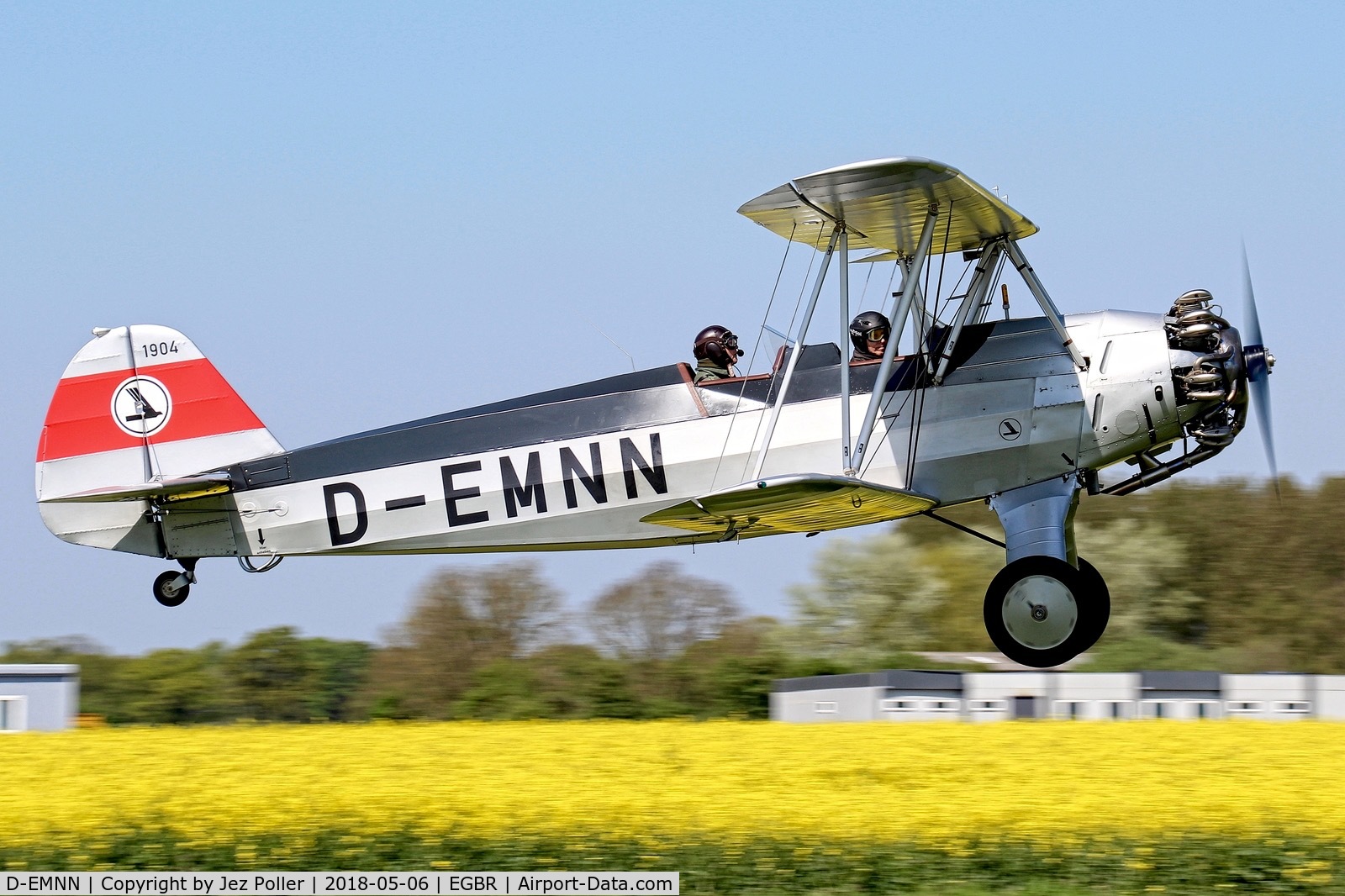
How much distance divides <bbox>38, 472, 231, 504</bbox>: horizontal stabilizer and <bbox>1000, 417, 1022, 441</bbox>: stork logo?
19.5 ft

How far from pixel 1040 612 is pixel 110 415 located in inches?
296

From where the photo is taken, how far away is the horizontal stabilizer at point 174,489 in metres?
11.7

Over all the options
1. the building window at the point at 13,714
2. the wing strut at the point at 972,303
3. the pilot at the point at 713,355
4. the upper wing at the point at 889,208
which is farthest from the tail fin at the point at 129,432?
the wing strut at the point at 972,303

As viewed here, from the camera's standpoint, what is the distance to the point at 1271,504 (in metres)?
34.4

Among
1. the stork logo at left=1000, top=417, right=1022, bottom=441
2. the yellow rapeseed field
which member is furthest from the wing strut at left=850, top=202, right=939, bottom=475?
the yellow rapeseed field

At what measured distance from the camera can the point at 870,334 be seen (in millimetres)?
10820

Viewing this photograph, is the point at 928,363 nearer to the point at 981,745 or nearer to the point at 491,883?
the point at 981,745

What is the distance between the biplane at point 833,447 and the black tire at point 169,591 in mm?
15

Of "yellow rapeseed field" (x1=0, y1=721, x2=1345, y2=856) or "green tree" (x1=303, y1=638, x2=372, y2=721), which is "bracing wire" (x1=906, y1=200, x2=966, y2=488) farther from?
"green tree" (x1=303, y1=638, x2=372, y2=721)

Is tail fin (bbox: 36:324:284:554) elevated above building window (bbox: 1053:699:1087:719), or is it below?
above

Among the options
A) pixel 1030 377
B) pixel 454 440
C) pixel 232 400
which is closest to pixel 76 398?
pixel 232 400

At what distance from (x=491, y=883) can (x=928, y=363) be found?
5160 mm

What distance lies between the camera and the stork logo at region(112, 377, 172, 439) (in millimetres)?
12453

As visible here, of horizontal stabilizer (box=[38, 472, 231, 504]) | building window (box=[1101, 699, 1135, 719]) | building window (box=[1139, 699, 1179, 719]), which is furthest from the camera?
building window (box=[1139, 699, 1179, 719])
